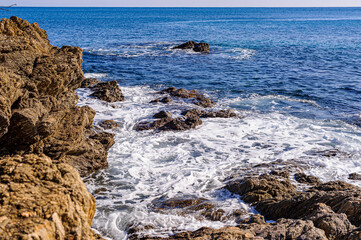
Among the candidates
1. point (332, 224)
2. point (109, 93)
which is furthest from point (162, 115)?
point (332, 224)

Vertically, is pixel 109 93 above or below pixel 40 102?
below

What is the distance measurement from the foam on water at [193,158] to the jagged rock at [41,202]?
124 inches

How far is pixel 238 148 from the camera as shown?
11977 mm

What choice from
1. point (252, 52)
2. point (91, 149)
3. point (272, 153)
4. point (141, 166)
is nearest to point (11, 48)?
point (91, 149)

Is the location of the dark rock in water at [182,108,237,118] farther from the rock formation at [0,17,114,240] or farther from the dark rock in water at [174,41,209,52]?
the dark rock in water at [174,41,209,52]

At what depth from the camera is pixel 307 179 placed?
911 cm

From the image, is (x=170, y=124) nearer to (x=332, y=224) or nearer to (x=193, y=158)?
(x=193, y=158)

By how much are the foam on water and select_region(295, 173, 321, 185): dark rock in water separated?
844mm

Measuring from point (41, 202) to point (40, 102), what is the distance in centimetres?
458

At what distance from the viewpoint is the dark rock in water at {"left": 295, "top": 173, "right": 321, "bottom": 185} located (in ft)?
29.5

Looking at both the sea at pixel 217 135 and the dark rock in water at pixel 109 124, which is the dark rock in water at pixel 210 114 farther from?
the dark rock in water at pixel 109 124

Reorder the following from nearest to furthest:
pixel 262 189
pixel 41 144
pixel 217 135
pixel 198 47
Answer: pixel 41 144
pixel 262 189
pixel 217 135
pixel 198 47

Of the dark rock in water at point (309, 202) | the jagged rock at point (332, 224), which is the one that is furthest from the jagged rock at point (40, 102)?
the jagged rock at point (332, 224)

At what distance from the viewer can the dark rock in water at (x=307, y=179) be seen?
354 inches
